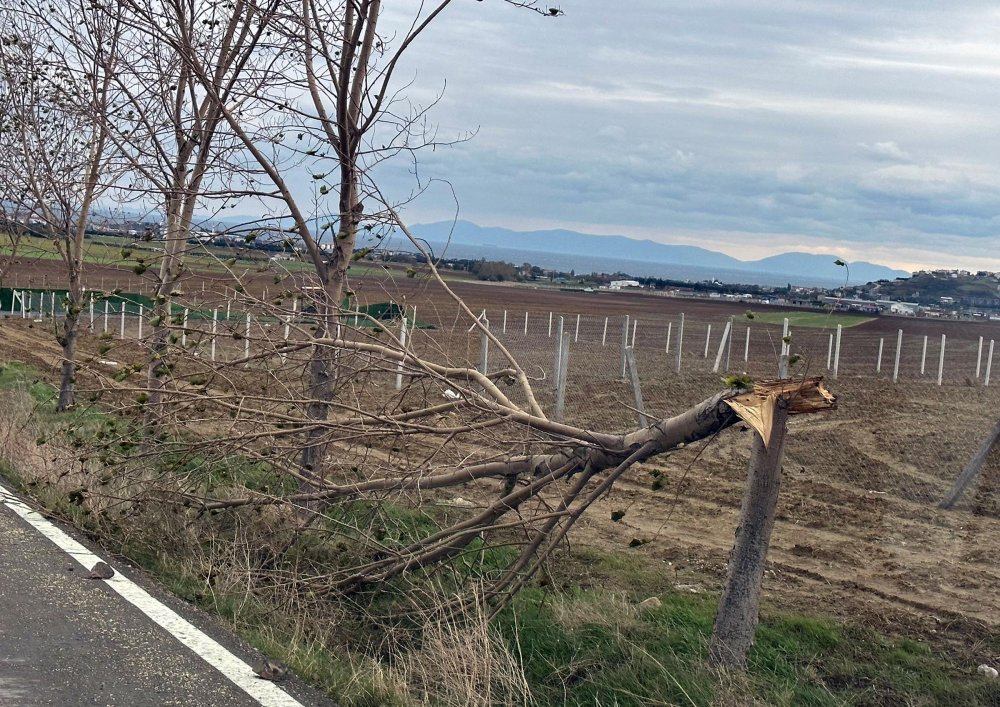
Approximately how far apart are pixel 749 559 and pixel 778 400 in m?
0.83

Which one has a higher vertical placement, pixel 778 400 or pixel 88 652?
pixel 778 400

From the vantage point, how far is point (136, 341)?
6953 mm

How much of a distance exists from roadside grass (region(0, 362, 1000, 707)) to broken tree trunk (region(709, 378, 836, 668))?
0.71ft

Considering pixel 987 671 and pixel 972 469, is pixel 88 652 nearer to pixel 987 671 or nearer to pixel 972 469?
pixel 987 671

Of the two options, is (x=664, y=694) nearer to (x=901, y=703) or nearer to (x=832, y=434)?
(x=901, y=703)

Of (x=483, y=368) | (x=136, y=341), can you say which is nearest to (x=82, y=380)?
(x=483, y=368)

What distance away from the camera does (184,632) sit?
5.00 metres

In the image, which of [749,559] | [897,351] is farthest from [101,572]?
[897,351]

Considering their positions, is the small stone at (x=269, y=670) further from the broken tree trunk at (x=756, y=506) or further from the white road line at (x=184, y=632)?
the broken tree trunk at (x=756, y=506)

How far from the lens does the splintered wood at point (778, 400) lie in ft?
16.0

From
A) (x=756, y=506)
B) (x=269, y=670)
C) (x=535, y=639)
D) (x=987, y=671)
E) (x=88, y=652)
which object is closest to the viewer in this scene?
(x=269, y=670)

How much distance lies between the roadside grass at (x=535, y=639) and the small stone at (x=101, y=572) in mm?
297

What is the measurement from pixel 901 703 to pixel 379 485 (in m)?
3.22

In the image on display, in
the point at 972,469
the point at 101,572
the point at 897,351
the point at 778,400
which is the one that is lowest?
the point at 101,572
